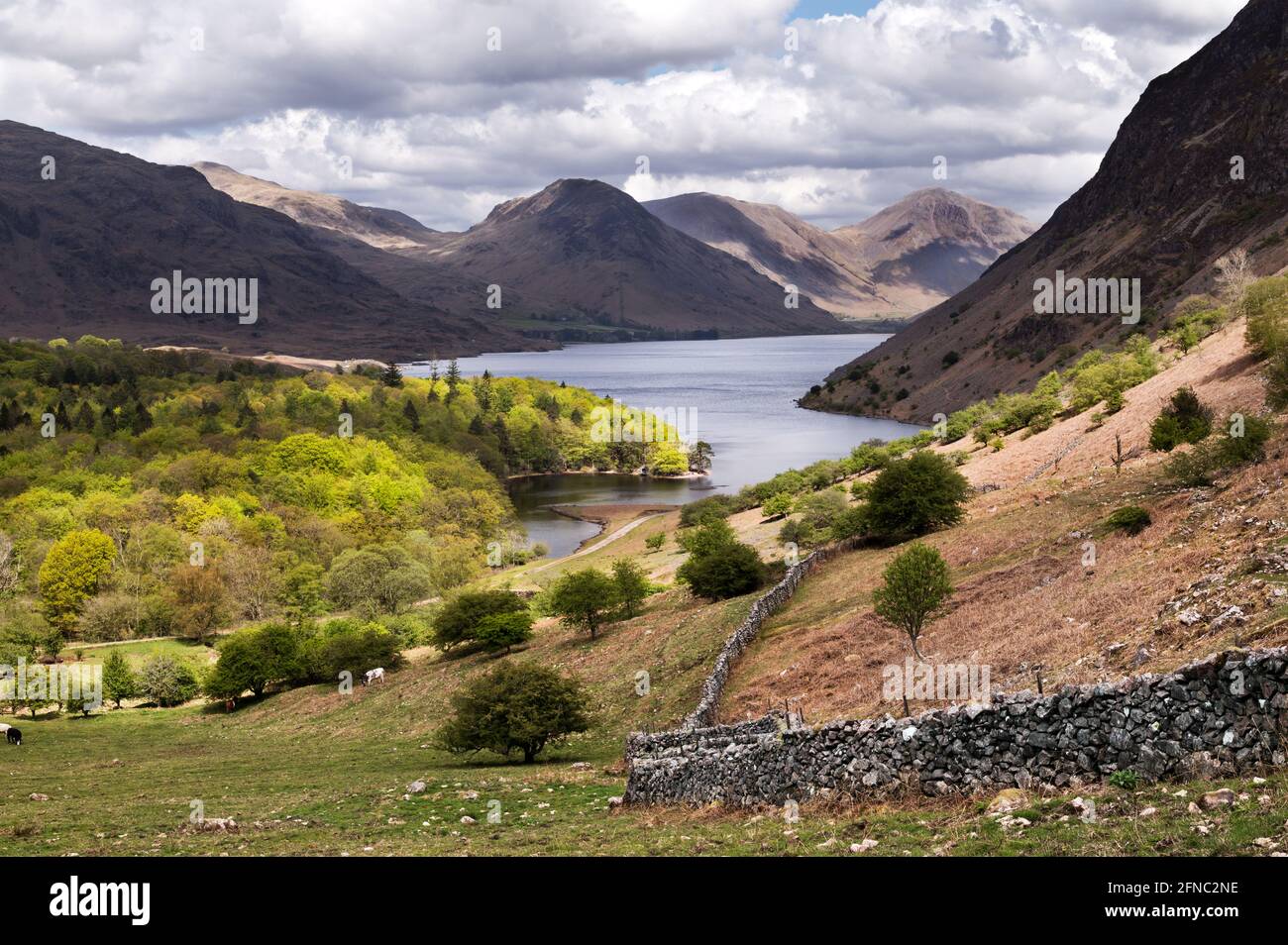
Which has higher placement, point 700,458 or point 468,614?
point 700,458

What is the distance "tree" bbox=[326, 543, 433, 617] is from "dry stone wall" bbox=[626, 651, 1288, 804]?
60.8m

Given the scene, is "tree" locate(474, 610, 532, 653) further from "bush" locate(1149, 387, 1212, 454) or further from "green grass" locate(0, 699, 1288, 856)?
"bush" locate(1149, 387, 1212, 454)

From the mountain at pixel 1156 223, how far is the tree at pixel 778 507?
222 feet

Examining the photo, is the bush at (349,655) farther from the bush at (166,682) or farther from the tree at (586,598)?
the tree at (586,598)

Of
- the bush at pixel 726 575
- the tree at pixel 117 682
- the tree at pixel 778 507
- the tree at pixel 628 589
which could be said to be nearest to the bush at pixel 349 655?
the tree at pixel 117 682

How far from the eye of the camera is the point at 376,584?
7788cm

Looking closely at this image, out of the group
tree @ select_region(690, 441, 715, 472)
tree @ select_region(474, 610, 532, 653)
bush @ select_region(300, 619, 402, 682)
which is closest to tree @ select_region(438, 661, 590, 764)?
tree @ select_region(474, 610, 532, 653)

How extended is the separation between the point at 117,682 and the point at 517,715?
37497 mm

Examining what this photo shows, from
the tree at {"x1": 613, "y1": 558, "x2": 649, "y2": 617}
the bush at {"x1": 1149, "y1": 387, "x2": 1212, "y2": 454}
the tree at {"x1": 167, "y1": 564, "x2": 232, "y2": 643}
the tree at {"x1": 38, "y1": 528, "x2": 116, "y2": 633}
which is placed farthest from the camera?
the tree at {"x1": 38, "y1": 528, "x2": 116, "y2": 633}

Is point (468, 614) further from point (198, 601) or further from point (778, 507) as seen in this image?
point (198, 601)

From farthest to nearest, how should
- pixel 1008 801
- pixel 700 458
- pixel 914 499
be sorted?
pixel 700 458, pixel 914 499, pixel 1008 801

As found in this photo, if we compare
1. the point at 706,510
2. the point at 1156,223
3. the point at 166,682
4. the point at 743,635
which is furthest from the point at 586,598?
the point at 1156,223

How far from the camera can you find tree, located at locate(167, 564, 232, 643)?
76500 millimetres

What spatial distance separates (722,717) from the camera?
95.8 ft
